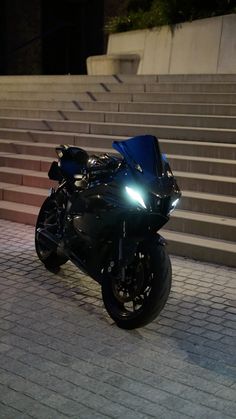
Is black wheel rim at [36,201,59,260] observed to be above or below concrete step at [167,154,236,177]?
below

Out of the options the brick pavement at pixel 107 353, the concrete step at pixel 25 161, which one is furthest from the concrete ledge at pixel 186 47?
the brick pavement at pixel 107 353

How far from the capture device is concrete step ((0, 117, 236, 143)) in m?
7.78

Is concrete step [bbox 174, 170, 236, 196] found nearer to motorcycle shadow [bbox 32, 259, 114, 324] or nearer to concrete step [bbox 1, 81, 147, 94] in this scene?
motorcycle shadow [bbox 32, 259, 114, 324]

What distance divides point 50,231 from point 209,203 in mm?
1968

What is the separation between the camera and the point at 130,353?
3789mm

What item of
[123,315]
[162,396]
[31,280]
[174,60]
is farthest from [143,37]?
[162,396]

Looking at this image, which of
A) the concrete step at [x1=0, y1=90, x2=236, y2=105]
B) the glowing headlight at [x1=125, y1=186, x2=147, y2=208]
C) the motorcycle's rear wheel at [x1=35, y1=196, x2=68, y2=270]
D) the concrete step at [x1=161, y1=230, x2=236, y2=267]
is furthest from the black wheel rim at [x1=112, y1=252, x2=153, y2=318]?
the concrete step at [x1=0, y1=90, x2=236, y2=105]

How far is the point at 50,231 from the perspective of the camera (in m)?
5.32

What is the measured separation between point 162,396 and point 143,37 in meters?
11.5

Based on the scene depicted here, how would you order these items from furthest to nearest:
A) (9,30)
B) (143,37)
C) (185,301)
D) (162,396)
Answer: (9,30)
(143,37)
(185,301)
(162,396)

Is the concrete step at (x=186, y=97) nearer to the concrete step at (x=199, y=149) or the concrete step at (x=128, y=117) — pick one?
the concrete step at (x=128, y=117)

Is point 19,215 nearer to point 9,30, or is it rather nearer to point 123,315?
point 123,315

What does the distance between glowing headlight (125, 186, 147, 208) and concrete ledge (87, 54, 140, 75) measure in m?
9.01

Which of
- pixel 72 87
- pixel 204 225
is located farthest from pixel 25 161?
pixel 204 225
